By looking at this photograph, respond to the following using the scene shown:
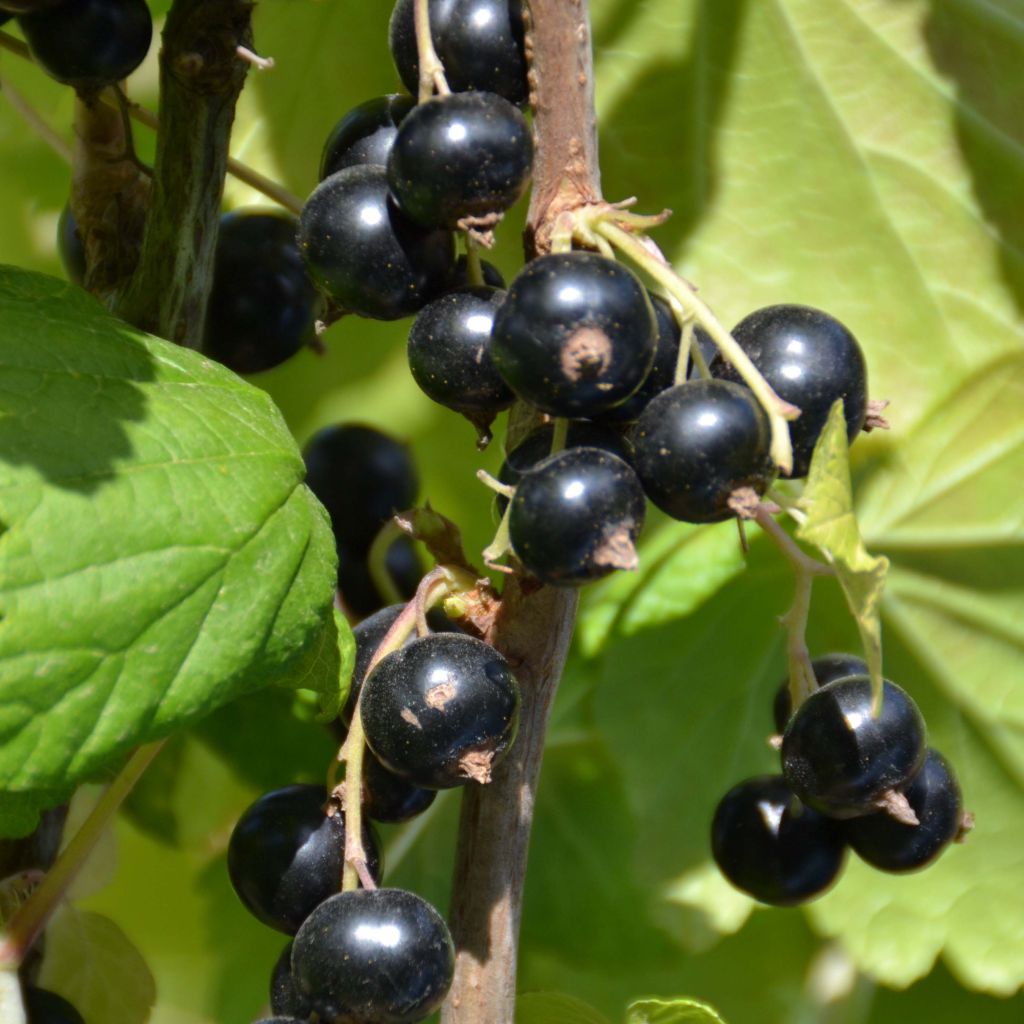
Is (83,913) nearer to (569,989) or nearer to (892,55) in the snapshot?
(569,989)

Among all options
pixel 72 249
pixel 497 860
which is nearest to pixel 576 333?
pixel 497 860

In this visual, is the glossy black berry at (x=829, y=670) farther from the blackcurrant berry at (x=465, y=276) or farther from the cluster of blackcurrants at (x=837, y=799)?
the blackcurrant berry at (x=465, y=276)

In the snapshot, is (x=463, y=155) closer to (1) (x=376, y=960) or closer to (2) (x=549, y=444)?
(2) (x=549, y=444)

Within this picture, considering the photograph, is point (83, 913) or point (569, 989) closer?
point (83, 913)

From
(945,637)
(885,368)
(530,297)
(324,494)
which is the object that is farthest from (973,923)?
(530,297)

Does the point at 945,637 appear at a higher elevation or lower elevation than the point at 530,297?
lower

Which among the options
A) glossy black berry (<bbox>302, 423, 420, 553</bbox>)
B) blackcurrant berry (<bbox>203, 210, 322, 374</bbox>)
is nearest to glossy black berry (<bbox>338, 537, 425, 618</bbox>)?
glossy black berry (<bbox>302, 423, 420, 553</bbox>)

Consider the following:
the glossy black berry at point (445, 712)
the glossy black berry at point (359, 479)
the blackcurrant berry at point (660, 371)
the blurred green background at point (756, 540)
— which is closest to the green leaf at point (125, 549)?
the glossy black berry at point (445, 712)
